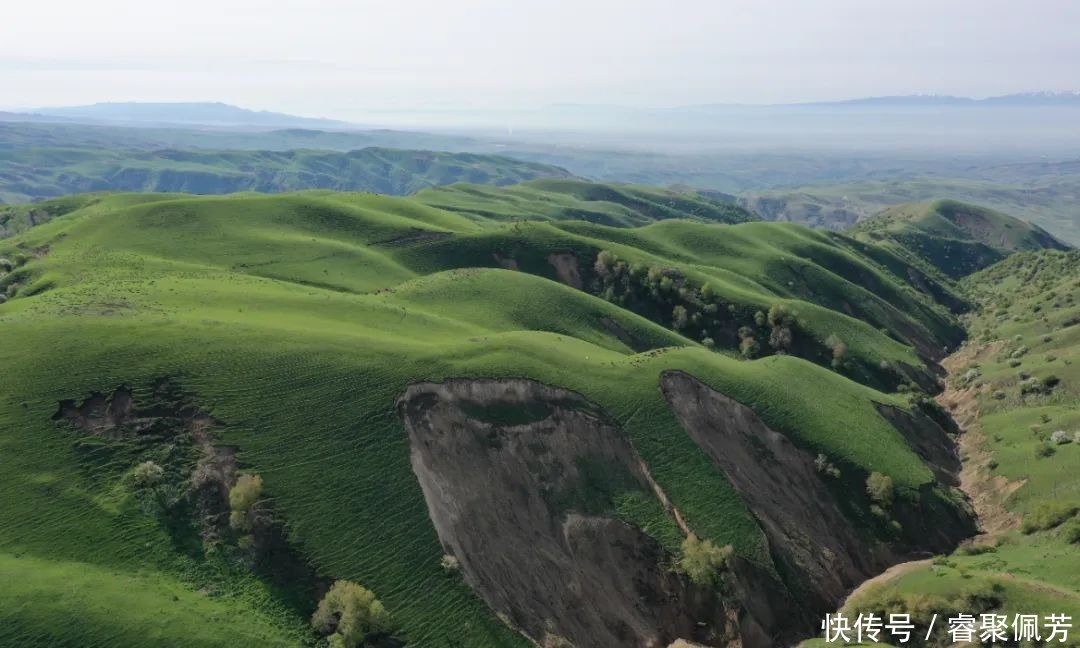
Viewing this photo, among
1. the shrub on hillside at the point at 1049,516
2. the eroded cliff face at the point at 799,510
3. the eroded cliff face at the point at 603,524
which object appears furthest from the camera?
Result: the shrub on hillside at the point at 1049,516

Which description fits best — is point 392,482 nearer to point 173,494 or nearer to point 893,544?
point 173,494

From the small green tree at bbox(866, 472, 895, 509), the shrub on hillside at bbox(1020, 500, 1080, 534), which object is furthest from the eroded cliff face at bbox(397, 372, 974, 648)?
the shrub on hillside at bbox(1020, 500, 1080, 534)

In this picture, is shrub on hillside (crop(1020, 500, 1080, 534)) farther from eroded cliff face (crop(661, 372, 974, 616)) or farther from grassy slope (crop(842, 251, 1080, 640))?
eroded cliff face (crop(661, 372, 974, 616))

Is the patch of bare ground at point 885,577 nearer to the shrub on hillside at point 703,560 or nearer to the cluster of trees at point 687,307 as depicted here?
the shrub on hillside at point 703,560

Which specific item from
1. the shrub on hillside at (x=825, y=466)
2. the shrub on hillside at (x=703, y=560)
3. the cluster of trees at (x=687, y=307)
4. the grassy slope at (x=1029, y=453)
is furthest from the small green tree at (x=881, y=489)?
the cluster of trees at (x=687, y=307)

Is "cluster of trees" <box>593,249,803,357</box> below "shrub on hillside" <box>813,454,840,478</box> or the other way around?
the other way around

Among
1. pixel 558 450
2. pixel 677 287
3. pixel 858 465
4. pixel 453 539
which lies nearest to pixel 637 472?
pixel 558 450
